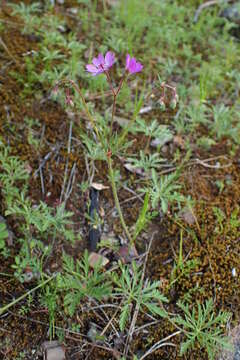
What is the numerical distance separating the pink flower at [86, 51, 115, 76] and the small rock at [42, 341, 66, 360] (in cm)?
141

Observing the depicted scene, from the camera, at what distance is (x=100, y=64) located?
1995 millimetres

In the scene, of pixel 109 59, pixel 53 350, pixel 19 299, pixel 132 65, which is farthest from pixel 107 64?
pixel 53 350

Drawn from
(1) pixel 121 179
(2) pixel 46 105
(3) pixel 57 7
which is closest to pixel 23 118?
(2) pixel 46 105

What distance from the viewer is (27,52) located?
10.5 feet

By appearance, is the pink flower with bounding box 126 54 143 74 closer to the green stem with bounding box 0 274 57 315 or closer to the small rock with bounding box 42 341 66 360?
the green stem with bounding box 0 274 57 315

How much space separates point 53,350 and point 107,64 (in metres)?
1.50

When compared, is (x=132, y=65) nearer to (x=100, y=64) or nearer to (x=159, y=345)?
(x=100, y=64)

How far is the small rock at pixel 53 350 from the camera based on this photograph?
205cm

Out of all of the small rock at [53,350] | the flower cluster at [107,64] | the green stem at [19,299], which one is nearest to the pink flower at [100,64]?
the flower cluster at [107,64]

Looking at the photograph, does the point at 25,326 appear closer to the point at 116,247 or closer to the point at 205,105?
the point at 116,247

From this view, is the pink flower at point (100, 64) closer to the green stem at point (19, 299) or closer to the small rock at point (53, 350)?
the green stem at point (19, 299)

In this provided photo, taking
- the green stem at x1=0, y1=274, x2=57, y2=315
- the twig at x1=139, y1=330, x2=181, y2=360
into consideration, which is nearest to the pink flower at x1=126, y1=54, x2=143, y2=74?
the green stem at x1=0, y1=274, x2=57, y2=315

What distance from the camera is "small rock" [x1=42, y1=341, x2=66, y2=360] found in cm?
205

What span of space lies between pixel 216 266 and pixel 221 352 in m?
0.48
